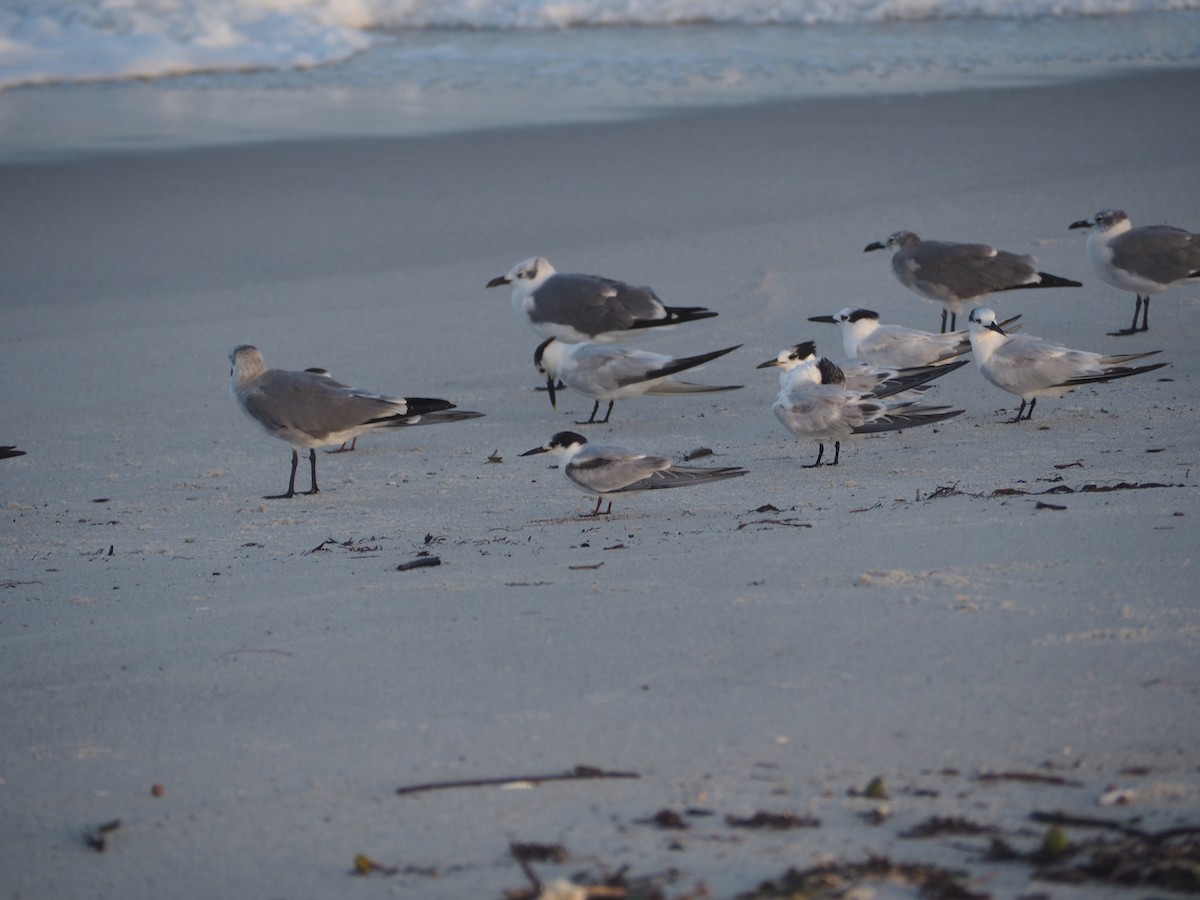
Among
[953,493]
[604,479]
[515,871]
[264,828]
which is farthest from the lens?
[604,479]

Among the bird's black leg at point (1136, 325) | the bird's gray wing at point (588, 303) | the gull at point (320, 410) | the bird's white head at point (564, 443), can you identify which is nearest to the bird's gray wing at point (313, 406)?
the gull at point (320, 410)

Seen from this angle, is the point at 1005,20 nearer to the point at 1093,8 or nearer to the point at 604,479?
the point at 1093,8

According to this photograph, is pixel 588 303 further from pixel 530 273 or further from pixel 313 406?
pixel 313 406

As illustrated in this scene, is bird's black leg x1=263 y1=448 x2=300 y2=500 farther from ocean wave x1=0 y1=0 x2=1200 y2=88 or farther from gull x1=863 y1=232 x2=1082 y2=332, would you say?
ocean wave x1=0 y1=0 x2=1200 y2=88

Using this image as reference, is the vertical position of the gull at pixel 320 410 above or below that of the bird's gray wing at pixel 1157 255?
below

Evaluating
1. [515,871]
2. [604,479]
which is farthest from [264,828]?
[604,479]

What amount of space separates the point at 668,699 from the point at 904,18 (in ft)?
53.6

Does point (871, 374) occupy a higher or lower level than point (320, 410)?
higher

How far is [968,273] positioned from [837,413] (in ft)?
8.46

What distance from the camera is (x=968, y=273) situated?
8.04 metres

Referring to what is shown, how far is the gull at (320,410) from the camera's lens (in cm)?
614

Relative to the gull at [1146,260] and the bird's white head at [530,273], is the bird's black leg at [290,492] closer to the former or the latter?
the bird's white head at [530,273]

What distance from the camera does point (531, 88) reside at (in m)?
14.1

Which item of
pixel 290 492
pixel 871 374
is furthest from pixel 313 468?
pixel 871 374
